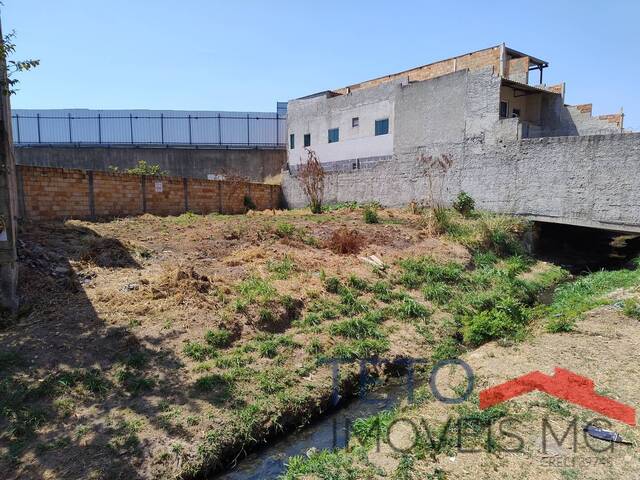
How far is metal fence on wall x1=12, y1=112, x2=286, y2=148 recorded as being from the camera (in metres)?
21.2

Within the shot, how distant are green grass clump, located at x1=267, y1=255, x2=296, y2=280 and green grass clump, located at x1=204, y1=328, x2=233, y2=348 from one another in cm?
202

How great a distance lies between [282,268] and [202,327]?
7.97ft

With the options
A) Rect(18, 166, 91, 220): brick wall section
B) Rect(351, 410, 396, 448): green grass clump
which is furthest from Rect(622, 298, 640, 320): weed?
Rect(18, 166, 91, 220): brick wall section

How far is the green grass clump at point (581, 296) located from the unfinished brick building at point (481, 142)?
160cm

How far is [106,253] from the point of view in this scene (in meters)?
7.50

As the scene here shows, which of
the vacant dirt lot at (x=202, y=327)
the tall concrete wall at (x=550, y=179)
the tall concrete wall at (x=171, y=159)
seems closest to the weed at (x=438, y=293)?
the vacant dirt lot at (x=202, y=327)

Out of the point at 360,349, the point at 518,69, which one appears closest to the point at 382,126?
the point at 518,69

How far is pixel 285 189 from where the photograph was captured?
19203 millimetres

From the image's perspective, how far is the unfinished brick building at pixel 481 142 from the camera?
10.4 m

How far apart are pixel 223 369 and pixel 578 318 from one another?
5.34m

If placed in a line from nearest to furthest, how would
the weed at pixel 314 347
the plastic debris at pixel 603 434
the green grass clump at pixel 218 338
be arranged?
the plastic debris at pixel 603 434, the green grass clump at pixel 218 338, the weed at pixel 314 347

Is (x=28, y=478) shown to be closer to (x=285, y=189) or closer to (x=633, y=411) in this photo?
(x=633, y=411)

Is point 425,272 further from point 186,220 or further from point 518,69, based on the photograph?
point 518,69

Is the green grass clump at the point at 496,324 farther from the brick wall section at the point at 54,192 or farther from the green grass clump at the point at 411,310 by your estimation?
the brick wall section at the point at 54,192
